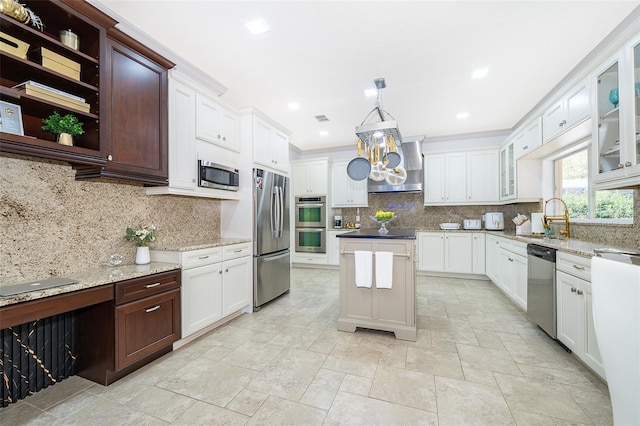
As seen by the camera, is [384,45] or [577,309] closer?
[577,309]

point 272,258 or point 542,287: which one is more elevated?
point 272,258

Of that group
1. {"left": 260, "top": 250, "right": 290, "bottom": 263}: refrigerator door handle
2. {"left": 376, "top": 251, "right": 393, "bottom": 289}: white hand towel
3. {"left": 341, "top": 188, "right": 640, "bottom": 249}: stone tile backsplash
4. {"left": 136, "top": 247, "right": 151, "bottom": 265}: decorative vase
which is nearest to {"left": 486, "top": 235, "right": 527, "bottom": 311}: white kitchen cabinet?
{"left": 341, "top": 188, "right": 640, "bottom": 249}: stone tile backsplash

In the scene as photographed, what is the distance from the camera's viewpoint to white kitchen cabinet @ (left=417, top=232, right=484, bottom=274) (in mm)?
5031

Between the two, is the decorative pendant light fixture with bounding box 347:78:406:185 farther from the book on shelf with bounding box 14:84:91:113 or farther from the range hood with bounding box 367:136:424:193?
the book on shelf with bounding box 14:84:91:113

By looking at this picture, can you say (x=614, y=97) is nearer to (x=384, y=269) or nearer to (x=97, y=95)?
(x=384, y=269)

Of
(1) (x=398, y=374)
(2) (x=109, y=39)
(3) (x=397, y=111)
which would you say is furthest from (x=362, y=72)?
(1) (x=398, y=374)

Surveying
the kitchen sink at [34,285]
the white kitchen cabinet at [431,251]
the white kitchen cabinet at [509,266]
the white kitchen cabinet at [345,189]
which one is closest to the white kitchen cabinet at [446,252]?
the white kitchen cabinet at [431,251]

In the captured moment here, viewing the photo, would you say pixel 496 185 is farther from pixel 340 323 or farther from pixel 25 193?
pixel 25 193

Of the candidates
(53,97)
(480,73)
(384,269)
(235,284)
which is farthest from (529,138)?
(53,97)

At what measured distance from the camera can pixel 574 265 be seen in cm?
216

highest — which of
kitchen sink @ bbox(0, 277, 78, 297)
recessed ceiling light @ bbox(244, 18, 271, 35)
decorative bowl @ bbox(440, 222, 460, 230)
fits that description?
recessed ceiling light @ bbox(244, 18, 271, 35)

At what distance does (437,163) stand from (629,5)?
3.45 meters

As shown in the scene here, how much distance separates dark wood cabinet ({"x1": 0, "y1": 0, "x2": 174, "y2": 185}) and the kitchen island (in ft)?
6.77

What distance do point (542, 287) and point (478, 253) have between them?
2.42 metres
